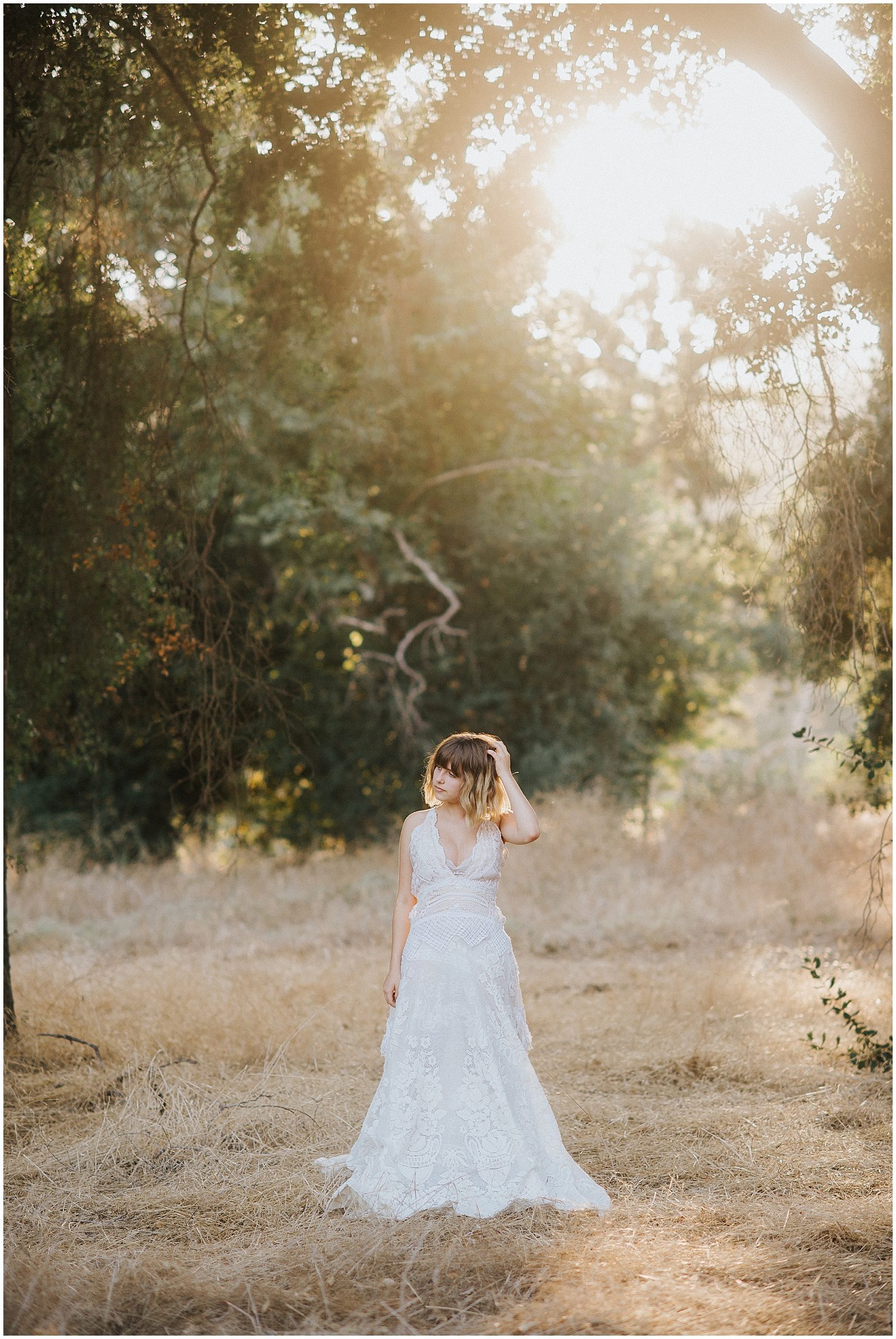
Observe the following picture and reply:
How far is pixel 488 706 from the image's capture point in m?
14.9

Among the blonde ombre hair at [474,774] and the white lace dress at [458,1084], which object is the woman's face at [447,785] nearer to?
the blonde ombre hair at [474,774]

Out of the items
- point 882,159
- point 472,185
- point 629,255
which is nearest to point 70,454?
point 472,185

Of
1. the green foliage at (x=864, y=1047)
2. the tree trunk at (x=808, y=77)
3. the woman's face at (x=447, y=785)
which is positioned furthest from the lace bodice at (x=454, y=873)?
the tree trunk at (x=808, y=77)

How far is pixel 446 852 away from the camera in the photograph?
432cm

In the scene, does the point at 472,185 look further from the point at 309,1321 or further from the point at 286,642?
the point at 286,642

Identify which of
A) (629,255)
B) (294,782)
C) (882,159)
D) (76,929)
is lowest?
(76,929)

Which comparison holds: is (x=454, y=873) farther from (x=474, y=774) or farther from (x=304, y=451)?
(x=304, y=451)

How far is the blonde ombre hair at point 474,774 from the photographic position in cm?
427

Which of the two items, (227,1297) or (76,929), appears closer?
(227,1297)

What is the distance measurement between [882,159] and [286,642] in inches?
435

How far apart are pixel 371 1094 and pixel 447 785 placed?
2.13 m

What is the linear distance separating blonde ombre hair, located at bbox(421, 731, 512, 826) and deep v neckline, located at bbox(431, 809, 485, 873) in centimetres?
5

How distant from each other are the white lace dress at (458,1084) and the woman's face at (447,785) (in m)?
0.12

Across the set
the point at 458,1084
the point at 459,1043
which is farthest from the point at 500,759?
the point at 458,1084
